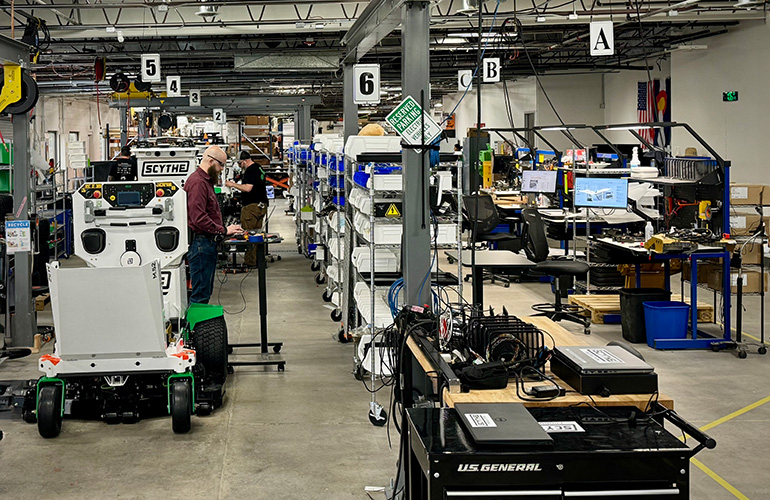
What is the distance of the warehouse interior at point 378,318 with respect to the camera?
3.19 meters

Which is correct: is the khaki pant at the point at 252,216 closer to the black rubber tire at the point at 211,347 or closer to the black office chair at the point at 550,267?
the black office chair at the point at 550,267

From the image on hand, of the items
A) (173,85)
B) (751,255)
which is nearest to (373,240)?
(751,255)

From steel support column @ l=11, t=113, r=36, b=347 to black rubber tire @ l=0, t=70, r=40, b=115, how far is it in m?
0.25

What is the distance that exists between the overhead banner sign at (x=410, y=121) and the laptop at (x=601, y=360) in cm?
207

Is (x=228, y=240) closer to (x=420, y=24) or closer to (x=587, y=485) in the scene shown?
(x=420, y=24)

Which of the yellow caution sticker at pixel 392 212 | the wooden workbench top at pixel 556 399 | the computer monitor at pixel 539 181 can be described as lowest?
the wooden workbench top at pixel 556 399

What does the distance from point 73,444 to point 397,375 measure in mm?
2531

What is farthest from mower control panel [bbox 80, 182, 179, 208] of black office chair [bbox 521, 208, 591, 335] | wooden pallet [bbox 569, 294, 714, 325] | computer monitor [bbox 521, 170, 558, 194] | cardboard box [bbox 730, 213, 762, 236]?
computer monitor [bbox 521, 170, 558, 194]

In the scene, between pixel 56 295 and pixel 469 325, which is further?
pixel 56 295

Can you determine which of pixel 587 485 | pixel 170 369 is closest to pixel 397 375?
pixel 587 485

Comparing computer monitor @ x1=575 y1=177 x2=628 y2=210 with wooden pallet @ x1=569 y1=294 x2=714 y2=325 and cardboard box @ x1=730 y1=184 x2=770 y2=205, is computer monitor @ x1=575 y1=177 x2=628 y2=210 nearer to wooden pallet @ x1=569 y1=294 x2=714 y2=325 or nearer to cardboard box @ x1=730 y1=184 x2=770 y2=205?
wooden pallet @ x1=569 y1=294 x2=714 y2=325

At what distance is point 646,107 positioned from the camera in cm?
1970

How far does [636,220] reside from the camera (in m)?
11.2

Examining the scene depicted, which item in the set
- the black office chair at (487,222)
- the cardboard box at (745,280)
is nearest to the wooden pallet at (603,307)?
the cardboard box at (745,280)
